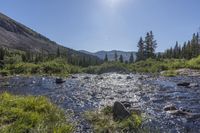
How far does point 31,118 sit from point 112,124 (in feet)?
13.2

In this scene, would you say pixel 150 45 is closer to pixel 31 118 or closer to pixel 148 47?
pixel 148 47

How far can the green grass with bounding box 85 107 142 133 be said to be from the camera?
13989 mm

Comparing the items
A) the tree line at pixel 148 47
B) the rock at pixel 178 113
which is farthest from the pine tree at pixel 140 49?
the rock at pixel 178 113

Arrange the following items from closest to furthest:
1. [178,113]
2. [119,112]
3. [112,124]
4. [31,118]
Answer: [31,118] < [112,124] < [119,112] < [178,113]

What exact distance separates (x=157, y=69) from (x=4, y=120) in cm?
5930

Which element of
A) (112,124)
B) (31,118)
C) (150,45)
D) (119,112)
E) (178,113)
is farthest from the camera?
(150,45)

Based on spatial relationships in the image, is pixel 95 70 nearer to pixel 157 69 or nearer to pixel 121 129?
pixel 157 69

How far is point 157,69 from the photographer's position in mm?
70688

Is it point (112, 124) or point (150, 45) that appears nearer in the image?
point (112, 124)

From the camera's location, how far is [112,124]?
14.6 m

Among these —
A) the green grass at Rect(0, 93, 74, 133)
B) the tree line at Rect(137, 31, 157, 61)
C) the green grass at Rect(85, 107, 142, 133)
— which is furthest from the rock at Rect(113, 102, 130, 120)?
the tree line at Rect(137, 31, 157, 61)

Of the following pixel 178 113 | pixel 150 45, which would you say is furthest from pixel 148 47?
pixel 178 113

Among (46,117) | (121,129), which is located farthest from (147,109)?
(46,117)

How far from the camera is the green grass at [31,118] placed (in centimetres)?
1310
